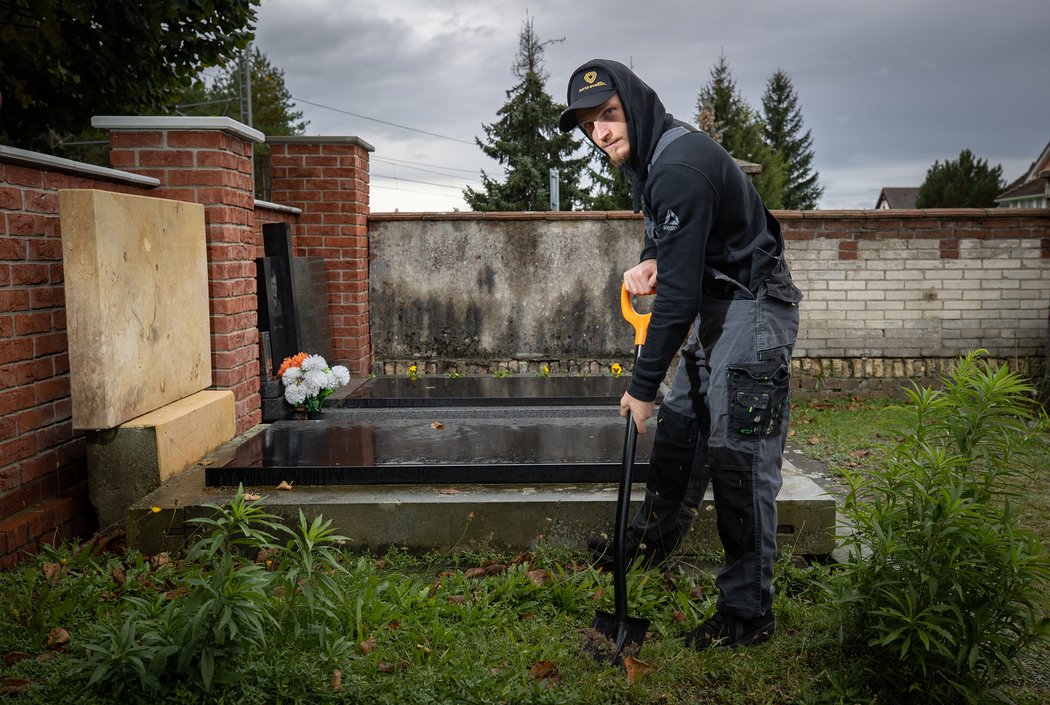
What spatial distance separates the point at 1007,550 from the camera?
2443mm

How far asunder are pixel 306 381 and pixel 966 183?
44183mm

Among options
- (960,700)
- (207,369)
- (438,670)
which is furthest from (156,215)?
(960,700)

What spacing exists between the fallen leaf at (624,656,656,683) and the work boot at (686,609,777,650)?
23cm

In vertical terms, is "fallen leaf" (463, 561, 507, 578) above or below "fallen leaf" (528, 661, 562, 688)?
above

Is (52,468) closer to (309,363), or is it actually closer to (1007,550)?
(309,363)

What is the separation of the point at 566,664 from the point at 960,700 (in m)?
1.21

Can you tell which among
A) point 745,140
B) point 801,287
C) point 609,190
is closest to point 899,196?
point 745,140

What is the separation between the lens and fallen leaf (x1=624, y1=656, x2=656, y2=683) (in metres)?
2.77

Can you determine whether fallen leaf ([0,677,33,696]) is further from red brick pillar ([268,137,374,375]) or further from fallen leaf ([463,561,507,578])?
red brick pillar ([268,137,374,375])

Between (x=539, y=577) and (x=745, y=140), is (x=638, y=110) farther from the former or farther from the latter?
(x=745, y=140)

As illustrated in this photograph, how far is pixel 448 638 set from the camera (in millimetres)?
2986

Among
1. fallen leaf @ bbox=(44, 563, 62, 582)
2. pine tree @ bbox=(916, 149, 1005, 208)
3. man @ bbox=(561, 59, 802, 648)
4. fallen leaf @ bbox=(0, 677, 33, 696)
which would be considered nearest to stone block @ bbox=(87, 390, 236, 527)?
fallen leaf @ bbox=(44, 563, 62, 582)

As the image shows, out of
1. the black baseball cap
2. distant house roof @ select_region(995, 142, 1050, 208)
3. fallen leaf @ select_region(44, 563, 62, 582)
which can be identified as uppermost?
distant house roof @ select_region(995, 142, 1050, 208)

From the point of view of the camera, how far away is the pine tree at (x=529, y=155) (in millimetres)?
25688
